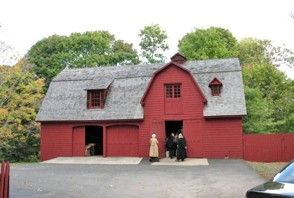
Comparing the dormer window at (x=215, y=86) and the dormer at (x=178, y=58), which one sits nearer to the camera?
the dormer window at (x=215, y=86)

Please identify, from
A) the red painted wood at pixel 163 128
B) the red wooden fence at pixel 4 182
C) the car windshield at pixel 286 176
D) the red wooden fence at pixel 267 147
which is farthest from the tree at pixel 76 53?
the car windshield at pixel 286 176

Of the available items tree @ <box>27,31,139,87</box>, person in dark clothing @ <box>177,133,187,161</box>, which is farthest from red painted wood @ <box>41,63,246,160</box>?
tree @ <box>27,31,139,87</box>

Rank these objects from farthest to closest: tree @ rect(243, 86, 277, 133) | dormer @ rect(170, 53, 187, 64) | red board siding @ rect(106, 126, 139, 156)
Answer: tree @ rect(243, 86, 277, 133)
dormer @ rect(170, 53, 187, 64)
red board siding @ rect(106, 126, 139, 156)

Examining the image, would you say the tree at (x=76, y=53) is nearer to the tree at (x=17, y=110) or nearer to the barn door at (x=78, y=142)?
the tree at (x=17, y=110)

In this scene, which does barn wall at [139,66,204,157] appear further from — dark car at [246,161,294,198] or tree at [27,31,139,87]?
dark car at [246,161,294,198]

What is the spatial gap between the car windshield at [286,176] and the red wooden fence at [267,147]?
23.5 m

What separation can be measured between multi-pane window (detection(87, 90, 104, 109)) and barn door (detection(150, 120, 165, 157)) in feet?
14.6

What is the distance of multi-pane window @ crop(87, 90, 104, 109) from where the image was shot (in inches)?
1403

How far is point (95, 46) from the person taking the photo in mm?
59406

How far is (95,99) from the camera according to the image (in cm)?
3594

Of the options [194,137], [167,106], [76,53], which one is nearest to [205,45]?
[76,53]

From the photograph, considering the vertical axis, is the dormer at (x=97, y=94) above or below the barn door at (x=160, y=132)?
above

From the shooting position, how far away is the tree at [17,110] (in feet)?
126

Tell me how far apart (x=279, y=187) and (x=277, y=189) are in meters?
0.21
